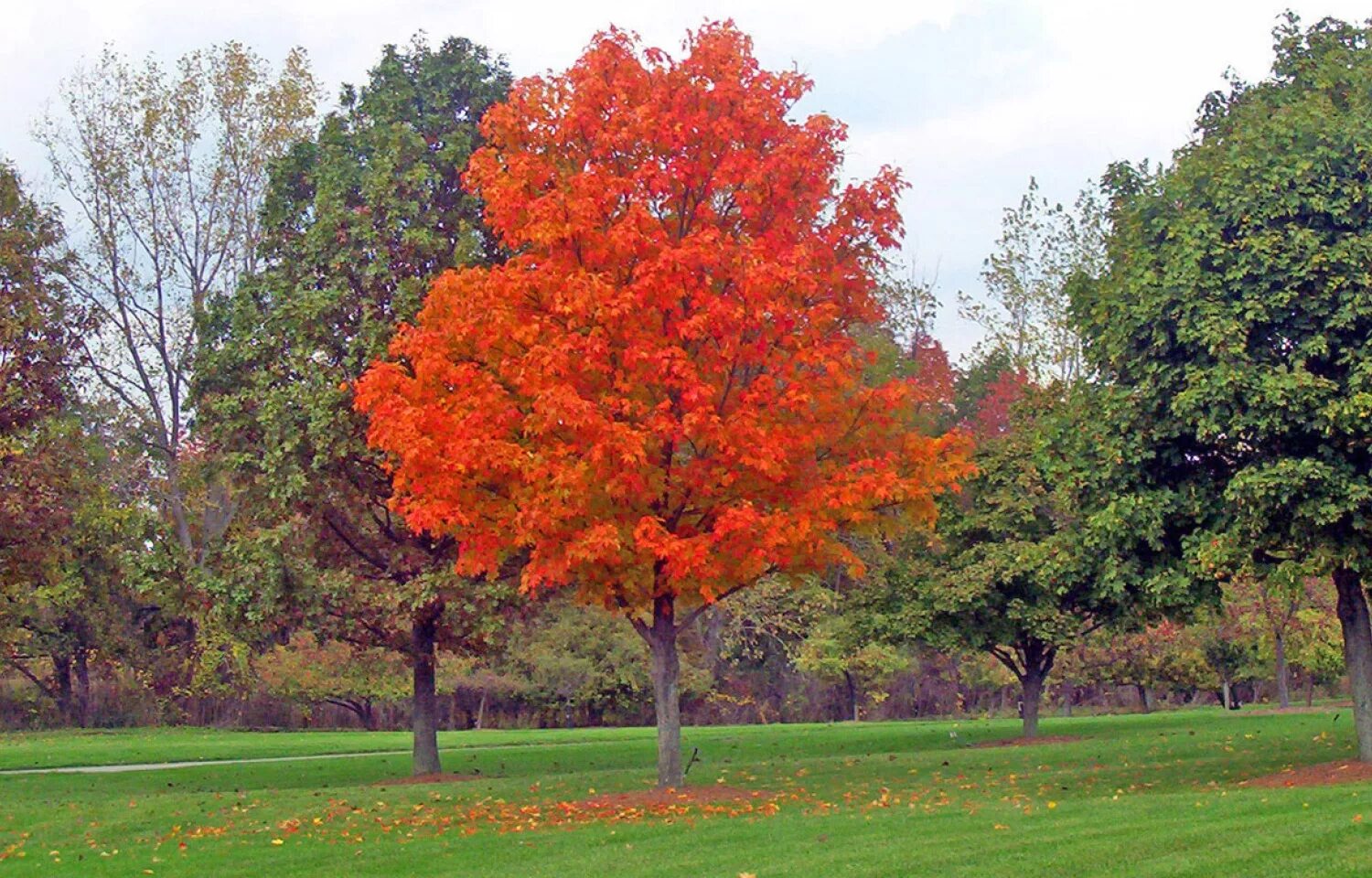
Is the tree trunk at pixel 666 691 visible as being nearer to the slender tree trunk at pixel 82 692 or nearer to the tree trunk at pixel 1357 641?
the tree trunk at pixel 1357 641

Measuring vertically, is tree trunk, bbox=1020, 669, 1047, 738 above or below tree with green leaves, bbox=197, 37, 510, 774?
below

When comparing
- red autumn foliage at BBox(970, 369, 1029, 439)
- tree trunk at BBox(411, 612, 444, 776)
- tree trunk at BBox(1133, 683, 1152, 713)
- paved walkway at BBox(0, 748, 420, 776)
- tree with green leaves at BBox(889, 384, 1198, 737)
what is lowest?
tree trunk at BBox(1133, 683, 1152, 713)

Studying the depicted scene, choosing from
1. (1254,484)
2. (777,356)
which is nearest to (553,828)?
(777,356)

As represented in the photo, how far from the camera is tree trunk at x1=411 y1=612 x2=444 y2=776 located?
23.5m

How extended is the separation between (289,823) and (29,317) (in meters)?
11.8

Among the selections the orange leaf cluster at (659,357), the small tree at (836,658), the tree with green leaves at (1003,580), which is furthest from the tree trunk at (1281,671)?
the orange leaf cluster at (659,357)

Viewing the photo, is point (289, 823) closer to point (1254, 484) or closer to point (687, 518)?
point (687, 518)

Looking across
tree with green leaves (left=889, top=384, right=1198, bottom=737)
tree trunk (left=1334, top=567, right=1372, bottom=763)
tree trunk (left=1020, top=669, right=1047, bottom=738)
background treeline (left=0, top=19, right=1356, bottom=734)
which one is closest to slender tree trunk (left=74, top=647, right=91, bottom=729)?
background treeline (left=0, top=19, right=1356, bottom=734)

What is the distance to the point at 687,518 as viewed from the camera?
671 inches

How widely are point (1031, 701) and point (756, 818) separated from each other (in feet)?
62.8

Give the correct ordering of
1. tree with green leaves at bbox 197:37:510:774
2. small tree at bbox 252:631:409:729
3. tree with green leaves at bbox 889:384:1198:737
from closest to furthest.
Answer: tree with green leaves at bbox 197:37:510:774 → tree with green leaves at bbox 889:384:1198:737 → small tree at bbox 252:631:409:729

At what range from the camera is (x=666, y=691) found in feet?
59.6

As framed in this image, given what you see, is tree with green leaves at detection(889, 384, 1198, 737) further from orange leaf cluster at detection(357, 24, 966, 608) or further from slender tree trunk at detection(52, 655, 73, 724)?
slender tree trunk at detection(52, 655, 73, 724)

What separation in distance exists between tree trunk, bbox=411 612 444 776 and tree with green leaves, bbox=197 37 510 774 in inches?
1.3
